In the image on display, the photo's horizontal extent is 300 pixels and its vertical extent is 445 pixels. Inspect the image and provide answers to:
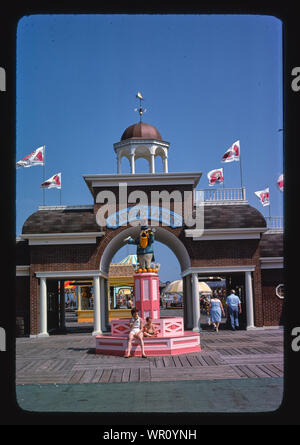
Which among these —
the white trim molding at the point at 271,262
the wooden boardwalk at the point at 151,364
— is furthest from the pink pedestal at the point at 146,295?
the white trim molding at the point at 271,262

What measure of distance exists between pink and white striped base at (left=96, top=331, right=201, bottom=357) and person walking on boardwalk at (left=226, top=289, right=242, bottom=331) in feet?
20.1

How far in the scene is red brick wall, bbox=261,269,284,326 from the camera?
68.9ft

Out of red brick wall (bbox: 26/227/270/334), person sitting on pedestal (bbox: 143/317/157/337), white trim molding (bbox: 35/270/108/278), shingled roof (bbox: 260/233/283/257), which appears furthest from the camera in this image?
shingled roof (bbox: 260/233/283/257)

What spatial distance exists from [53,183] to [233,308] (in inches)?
387

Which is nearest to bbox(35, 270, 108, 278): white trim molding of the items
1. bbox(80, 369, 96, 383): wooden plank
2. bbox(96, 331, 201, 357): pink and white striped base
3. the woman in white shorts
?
bbox(96, 331, 201, 357): pink and white striped base

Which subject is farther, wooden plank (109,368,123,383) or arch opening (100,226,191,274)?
arch opening (100,226,191,274)

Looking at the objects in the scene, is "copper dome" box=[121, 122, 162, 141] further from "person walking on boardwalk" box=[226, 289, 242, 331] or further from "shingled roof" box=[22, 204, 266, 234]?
"person walking on boardwalk" box=[226, 289, 242, 331]

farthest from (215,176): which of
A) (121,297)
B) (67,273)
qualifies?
(121,297)

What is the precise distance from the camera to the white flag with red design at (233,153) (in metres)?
21.8

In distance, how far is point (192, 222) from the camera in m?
21.0

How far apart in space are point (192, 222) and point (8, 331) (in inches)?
667

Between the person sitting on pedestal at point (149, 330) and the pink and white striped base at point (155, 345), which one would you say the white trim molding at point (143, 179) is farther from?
the pink and white striped base at point (155, 345)

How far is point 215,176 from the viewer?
22.9m
